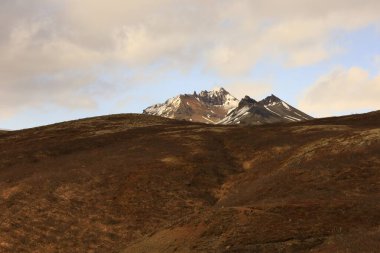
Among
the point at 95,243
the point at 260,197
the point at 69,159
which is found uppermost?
the point at 69,159

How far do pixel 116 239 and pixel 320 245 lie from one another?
2124cm

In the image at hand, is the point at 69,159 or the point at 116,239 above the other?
the point at 69,159

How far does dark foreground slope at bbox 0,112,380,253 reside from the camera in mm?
29156

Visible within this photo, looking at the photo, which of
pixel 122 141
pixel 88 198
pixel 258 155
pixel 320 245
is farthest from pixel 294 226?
pixel 122 141

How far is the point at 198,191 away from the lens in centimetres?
5241

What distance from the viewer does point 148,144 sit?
227 feet

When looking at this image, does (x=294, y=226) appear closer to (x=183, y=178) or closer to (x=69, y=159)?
(x=183, y=178)

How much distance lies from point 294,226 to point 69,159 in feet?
135

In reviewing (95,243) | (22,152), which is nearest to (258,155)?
(95,243)

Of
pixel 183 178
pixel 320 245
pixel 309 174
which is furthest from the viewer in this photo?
pixel 183 178

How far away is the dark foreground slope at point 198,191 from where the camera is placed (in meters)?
29.2

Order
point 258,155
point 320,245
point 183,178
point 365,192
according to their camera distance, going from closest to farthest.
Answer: point 320,245, point 365,192, point 183,178, point 258,155

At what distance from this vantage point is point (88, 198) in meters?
50.3

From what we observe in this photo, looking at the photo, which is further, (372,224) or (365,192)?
(365,192)
